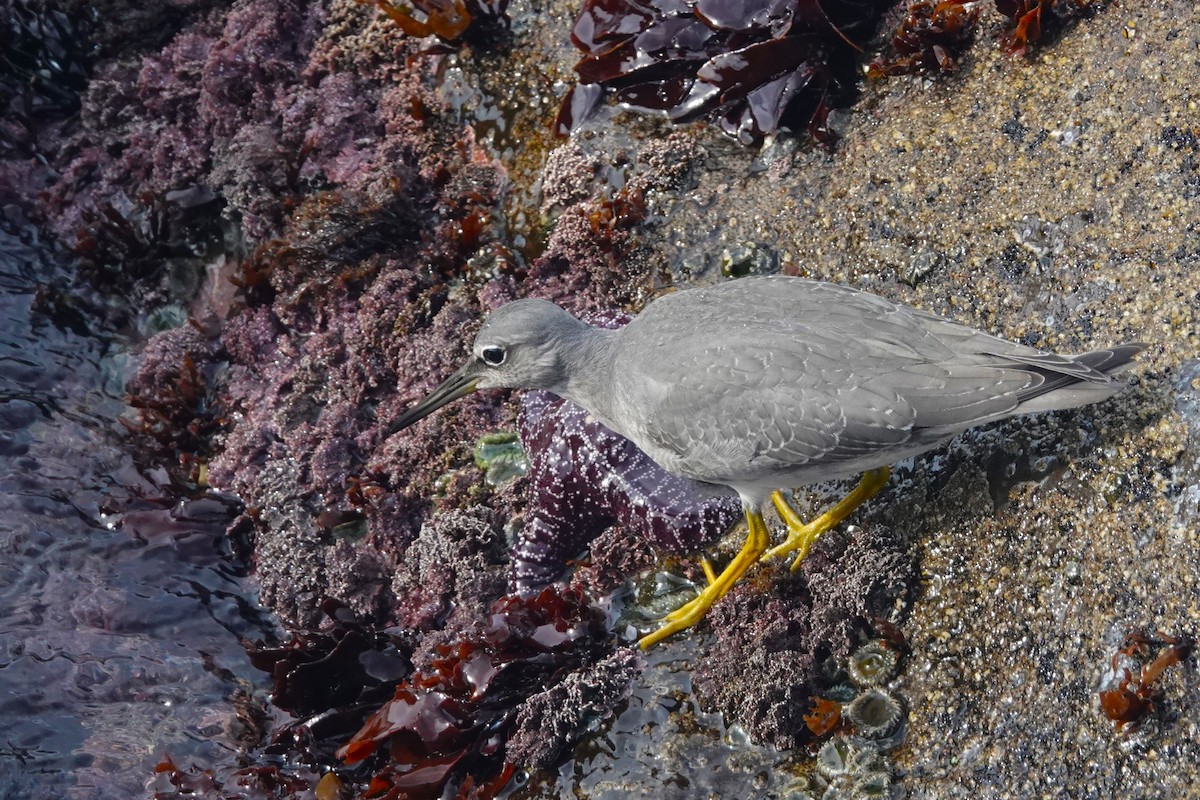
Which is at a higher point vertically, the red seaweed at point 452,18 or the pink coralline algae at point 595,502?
the red seaweed at point 452,18

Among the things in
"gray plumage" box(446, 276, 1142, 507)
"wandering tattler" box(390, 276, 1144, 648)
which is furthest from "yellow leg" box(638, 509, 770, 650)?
"gray plumage" box(446, 276, 1142, 507)

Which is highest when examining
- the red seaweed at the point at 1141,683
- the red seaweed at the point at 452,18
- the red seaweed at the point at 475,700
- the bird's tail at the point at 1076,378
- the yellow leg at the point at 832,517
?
the red seaweed at the point at 452,18

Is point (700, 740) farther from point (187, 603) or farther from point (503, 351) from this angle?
point (187, 603)

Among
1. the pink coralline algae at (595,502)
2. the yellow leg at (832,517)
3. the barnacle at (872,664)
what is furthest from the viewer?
the pink coralline algae at (595,502)

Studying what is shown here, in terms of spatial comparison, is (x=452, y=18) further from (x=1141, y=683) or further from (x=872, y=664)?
(x=1141, y=683)

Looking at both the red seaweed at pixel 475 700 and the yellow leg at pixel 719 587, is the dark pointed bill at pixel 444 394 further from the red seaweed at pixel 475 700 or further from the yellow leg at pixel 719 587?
the yellow leg at pixel 719 587

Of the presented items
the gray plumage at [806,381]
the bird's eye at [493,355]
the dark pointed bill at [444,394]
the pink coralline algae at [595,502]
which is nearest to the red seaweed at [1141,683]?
the gray plumage at [806,381]

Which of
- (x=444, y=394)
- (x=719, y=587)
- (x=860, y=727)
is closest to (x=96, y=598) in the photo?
(x=444, y=394)

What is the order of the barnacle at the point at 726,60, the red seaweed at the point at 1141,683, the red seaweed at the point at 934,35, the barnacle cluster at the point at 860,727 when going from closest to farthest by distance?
the red seaweed at the point at 1141,683 → the barnacle cluster at the point at 860,727 → the red seaweed at the point at 934,35 → the barnacle at the point at 726,60
